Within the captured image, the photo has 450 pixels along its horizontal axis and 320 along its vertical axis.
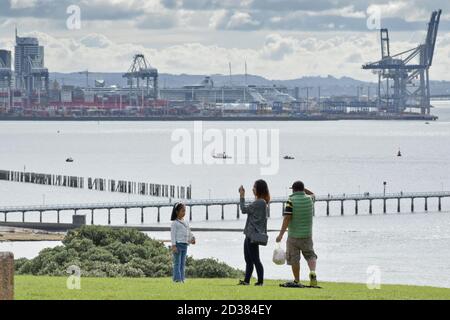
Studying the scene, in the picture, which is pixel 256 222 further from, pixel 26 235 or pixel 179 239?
pixel 26 235

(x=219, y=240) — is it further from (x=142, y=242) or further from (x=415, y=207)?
(x=415, y=207)

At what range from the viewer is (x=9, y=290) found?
14.4 meters

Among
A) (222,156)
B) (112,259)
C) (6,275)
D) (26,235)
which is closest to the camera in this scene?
(6,275)

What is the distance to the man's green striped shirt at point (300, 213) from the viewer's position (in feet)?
62.1

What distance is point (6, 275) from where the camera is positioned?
1425 cm

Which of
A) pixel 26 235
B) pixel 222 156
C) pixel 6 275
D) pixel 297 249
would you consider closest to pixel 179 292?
pixel 297 249

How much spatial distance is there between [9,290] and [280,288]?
212 inches

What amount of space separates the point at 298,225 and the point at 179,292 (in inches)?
96.1

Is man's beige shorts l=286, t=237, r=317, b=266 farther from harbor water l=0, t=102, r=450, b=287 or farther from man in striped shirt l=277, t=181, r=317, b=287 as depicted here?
harbor water l=0, t=102, r=450, b=287

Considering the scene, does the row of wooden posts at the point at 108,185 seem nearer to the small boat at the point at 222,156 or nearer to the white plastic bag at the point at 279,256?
the small boat at the point at 222,156

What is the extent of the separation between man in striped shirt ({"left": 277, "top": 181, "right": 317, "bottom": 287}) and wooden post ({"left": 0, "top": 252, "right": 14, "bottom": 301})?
5.40 meters

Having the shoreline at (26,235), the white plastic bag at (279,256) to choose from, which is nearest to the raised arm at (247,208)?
the white plastic bag at (279,256)

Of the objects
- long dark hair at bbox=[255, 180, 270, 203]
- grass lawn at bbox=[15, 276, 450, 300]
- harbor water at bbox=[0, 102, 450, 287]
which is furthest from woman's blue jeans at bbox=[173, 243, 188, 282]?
harbor water at bbox=[0, 102, 450, 287]

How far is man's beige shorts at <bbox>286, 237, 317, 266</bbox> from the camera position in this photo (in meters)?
19.2
